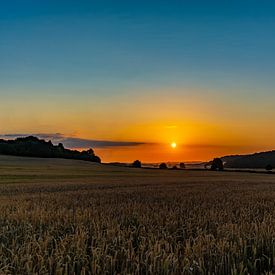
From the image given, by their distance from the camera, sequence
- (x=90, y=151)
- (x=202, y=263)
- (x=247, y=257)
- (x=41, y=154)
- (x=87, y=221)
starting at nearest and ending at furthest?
(x=202, y=263), (x=247, y=257), (x=87, y=221), (x=41, y=154), (x=90, y=151)

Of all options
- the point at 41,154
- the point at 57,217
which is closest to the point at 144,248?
the point at 57,217

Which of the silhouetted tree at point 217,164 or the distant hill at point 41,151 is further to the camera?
the silhouetted tree at point 217,164

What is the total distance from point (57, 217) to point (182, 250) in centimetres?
480

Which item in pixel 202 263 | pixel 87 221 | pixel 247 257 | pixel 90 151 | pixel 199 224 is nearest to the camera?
pixel 202 263

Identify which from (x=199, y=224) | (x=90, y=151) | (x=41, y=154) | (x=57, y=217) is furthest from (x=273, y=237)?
(x=90, y=151)

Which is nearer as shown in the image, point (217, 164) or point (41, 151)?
point (217, 164)

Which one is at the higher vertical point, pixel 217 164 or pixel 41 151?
pixel 41 151

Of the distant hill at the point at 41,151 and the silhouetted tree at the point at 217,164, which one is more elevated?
the distant hill at the point at 41,151

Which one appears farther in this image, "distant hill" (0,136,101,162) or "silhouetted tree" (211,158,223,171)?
"silhouetted tree" (211,158,223,171)

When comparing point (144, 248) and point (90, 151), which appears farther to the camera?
point (90, 151)

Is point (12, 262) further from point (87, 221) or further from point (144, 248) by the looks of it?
point (87, 221)

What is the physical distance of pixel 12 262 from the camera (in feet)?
19.6

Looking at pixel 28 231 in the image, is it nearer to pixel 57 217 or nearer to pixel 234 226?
pixel 57 217

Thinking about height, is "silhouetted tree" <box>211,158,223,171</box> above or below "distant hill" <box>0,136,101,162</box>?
below
